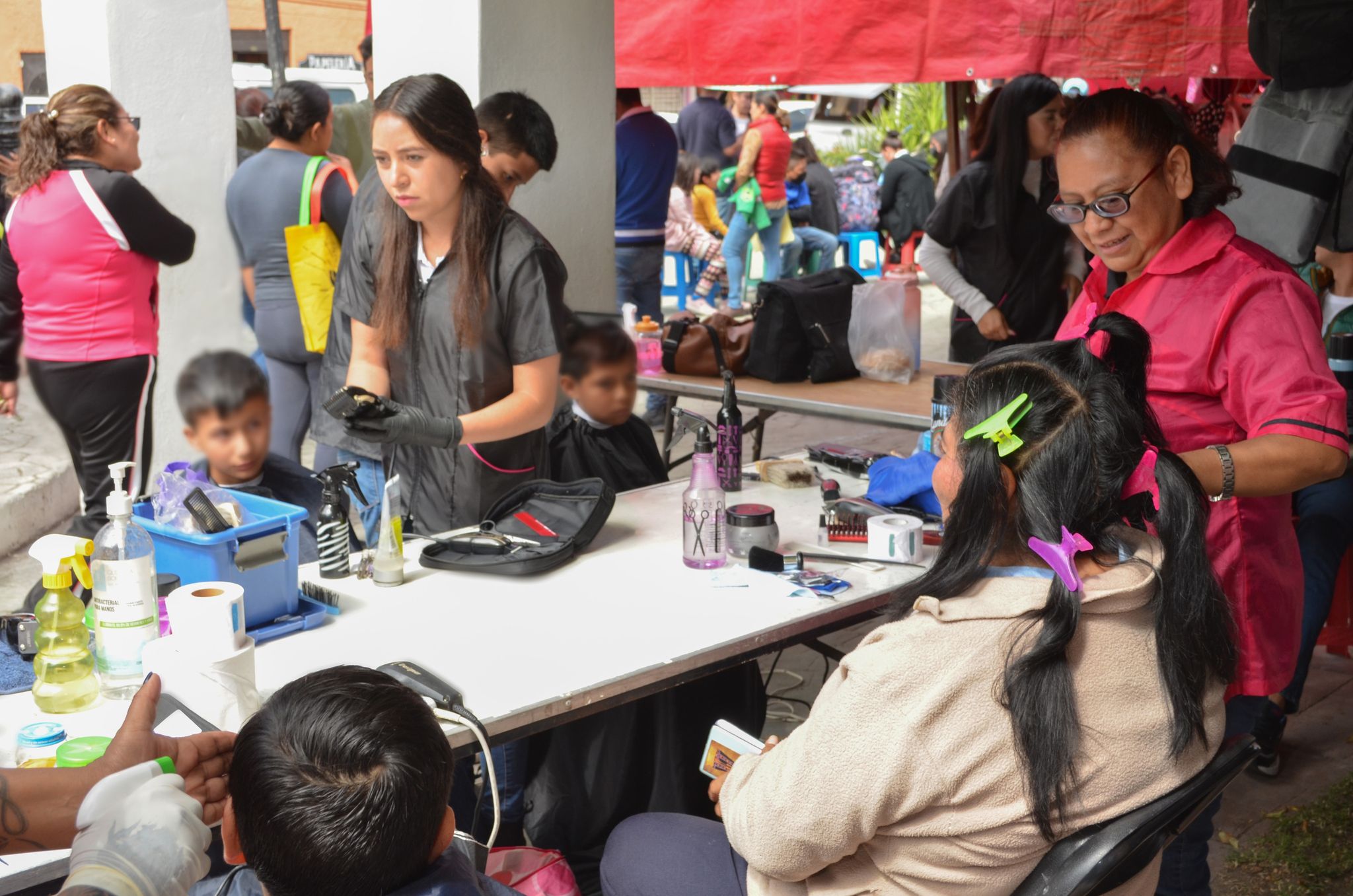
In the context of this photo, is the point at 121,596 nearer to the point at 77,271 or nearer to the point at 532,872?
the point at 532,872

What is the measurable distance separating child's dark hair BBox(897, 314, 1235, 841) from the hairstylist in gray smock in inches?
51.6

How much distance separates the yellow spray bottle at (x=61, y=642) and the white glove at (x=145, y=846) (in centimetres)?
61

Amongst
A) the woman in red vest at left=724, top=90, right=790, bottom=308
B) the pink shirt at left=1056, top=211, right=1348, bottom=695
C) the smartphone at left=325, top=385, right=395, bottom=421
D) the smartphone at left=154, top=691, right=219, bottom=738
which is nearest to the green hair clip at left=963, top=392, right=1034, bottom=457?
the pink shirt at left=1056, top=211, right=1348, bottom=695

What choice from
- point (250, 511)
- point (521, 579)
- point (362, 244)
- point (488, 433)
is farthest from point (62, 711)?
point (362, 244)

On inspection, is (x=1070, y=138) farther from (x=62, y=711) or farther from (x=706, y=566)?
(x=62, y=711)

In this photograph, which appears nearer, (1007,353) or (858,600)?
(1007,353)

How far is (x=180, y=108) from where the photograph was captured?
2.63m

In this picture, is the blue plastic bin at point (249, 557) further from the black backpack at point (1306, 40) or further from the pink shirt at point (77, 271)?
the black backpack at point (1306, 40)

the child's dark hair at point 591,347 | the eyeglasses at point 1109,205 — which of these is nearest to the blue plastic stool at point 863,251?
the child's dark hair at point 591,347

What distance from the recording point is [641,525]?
2.83 m

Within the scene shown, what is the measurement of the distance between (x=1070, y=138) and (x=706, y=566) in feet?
3.57

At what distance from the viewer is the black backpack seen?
118 inches

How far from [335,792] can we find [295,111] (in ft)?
10.5

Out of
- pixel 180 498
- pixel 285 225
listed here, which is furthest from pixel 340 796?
pixel 285 225
